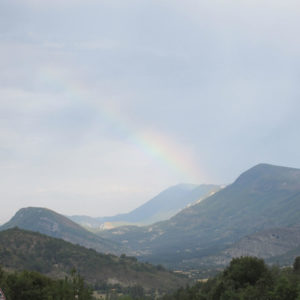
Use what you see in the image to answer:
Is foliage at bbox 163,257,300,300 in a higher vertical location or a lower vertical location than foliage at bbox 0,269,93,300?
lower

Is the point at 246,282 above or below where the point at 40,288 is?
below

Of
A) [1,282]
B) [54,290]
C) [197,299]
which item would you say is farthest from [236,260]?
[1,282]

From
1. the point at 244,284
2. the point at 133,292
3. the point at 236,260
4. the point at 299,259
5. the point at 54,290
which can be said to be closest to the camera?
the point at 54,290

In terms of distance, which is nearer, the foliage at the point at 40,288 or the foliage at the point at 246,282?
the foliage at the point at 40,288

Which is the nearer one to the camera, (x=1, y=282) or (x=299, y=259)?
(x=1, y=282)

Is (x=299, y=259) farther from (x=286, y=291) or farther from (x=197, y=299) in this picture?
(x=286, y=291)

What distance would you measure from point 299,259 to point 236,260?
31420 mm

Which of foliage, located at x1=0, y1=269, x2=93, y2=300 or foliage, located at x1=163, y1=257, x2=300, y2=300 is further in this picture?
foliage, located at x1=163, y1=257, x2=300, y2=300

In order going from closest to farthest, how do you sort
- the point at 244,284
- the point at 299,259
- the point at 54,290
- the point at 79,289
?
the point at 79,289 < the point at 54,290 < the point at 244,284 < the point at 299,259

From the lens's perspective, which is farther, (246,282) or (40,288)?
(246,282)

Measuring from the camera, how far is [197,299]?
305 feet

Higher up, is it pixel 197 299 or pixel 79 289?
pixel 79 289

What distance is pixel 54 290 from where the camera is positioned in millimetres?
79438

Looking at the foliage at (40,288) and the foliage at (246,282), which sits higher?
the foliage at (40,288)
